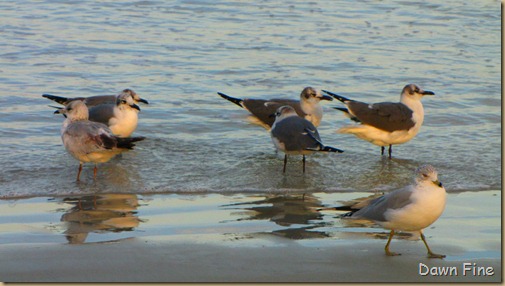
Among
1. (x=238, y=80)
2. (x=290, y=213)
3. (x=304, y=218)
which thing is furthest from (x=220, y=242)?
(x=238, y=80)

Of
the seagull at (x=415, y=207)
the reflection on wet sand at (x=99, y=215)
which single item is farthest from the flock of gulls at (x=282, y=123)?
the reflection on wet sand at (x=99, y=215)

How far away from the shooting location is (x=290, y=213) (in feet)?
24.0

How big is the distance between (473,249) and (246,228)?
1.62 meters

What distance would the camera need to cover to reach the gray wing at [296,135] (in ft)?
29.1

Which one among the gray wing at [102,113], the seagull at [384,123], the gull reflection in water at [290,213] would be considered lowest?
the gull reflection in water at [290,213]

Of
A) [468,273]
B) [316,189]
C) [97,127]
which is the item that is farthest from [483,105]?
[468,273]

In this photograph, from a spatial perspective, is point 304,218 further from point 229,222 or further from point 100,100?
point 100,100

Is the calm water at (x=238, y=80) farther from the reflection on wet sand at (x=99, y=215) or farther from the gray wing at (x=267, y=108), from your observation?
the reflection on wet sand at (x=99, y=215)

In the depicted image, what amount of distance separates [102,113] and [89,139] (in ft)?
4.18

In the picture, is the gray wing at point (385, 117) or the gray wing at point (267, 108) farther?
the gray wing at point (267, 108)

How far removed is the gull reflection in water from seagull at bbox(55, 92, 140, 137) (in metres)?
2.40

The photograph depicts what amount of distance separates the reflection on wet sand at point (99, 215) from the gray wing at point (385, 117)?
287 cm

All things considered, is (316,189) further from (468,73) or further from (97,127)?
(468,73)

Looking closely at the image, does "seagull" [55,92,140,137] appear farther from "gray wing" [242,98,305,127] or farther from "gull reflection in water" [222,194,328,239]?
"gull reflection in water" [222,194,328,239]
